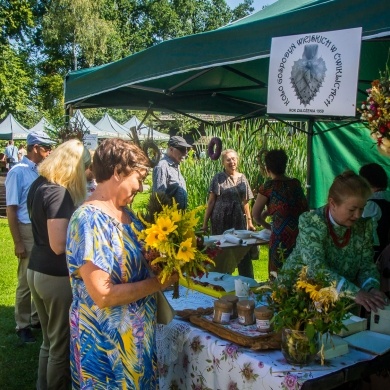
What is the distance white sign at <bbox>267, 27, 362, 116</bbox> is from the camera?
2307 mm

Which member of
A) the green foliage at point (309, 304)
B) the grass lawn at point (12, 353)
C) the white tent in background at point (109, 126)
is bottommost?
the grass lawn at point (12, 353)

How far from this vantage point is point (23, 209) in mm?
4262

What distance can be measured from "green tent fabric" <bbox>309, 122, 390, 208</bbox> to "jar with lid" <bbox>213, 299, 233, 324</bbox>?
→ 15.6 ft

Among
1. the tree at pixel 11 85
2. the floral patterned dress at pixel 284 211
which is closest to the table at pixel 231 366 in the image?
the floral patterned dress at pixel 284 211

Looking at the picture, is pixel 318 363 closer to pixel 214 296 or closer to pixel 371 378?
pixel 371 378

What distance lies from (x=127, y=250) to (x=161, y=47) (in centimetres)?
182

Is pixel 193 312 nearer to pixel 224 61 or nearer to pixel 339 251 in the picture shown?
pixel 339 251

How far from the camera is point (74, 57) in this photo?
37656mm

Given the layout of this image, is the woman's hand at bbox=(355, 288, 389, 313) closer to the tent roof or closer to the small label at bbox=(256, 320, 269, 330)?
the small label at bbox=(256, 320, 269, 330)

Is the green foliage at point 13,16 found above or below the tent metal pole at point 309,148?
above

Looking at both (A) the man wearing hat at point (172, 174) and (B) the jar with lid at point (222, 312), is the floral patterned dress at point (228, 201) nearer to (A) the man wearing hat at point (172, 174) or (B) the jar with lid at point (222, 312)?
(A) the man wearing hat at point (172, 174)

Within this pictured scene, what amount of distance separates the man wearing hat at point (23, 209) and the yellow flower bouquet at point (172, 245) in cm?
250

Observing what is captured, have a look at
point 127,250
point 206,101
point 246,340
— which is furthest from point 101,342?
point 206,101

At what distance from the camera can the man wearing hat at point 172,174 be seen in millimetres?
5480
